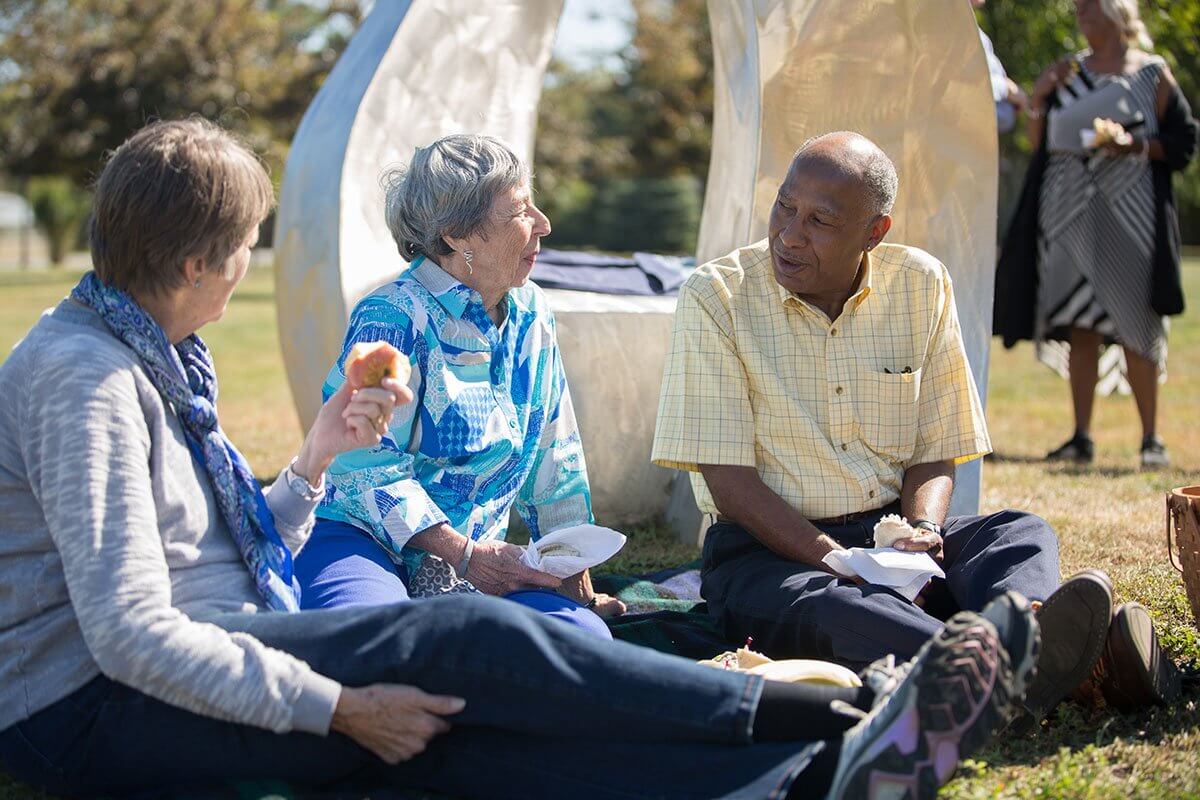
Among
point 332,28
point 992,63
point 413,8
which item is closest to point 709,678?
point 413,8

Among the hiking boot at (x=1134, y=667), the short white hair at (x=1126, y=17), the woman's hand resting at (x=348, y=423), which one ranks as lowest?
the hiking boot at (x=1134, y=667)

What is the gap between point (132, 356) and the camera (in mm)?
2377

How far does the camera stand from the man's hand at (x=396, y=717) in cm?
239

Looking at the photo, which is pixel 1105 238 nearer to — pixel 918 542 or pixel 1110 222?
pixel 1110 222

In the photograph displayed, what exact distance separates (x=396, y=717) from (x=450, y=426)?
3.41 feet

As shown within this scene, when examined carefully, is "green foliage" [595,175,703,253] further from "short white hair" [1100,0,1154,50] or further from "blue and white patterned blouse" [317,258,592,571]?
"blue and white patterned blouse" [317,258,592,571]

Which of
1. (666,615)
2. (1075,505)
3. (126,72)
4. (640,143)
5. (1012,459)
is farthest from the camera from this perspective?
(640,143)

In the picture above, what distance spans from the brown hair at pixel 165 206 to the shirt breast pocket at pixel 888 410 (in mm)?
1791

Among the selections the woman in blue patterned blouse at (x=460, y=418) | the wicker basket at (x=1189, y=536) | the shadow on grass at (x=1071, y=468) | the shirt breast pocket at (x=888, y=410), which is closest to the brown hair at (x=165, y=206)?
the woman in blue patterned blouse at (x=460, y=418)

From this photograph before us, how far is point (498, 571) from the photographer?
321 centimetres

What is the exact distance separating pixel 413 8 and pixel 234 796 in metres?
3.69

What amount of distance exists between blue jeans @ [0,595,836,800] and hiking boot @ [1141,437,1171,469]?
479 centimetres

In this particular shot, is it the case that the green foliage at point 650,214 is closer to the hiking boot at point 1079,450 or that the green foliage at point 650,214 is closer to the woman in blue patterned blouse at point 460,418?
the hiking boot at point 1079,450

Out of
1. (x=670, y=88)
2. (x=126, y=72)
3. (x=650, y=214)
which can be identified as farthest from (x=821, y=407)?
(x=650, y=214)
